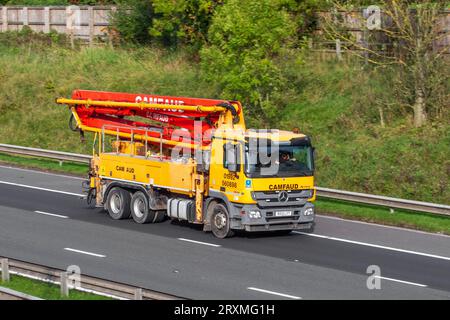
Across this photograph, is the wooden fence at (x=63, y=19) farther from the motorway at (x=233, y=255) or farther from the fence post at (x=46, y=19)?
the motorway at (x=233, y=255)

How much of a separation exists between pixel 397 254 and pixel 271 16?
13548mm

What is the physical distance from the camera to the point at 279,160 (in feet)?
79.9

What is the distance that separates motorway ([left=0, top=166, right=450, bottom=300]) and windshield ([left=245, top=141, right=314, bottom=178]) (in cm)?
173

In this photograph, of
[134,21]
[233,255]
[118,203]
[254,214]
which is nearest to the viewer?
[233,255]

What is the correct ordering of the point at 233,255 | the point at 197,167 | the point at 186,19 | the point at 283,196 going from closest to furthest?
the point at 233,255, the point at 283,196, the point at 197,167, the point at 186,19

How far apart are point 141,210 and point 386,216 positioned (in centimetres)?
694

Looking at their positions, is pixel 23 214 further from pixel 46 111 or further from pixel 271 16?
pixel 46 111

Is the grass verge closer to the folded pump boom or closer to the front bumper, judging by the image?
the front bumper

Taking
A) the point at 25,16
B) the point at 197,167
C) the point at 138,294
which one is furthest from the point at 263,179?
the point at 25,16

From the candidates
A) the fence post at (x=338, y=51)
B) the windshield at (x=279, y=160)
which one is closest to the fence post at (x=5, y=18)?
the fence post at (x=338, y=51)

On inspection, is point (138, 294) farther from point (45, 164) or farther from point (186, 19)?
point (186, 19)

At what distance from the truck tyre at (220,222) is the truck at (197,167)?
2 centimetres

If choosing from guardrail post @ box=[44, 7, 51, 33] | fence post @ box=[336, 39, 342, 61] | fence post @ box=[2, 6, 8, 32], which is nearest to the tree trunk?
fence post @ box=[336, 39, 342, 61]

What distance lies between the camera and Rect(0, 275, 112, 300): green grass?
1733cm
